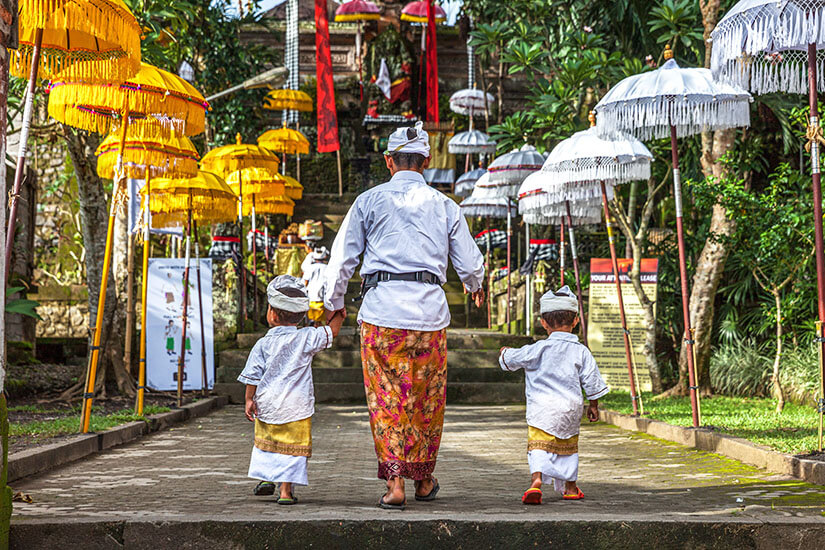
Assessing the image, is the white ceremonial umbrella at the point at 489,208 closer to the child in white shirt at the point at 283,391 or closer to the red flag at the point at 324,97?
the red flag at the point at 324,97

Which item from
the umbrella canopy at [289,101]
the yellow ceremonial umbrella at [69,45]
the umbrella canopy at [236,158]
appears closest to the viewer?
the yellow ceremonial umbrella at [69,45]

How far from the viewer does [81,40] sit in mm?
7012

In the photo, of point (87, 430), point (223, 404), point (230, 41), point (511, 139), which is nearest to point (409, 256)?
point (87, 430)

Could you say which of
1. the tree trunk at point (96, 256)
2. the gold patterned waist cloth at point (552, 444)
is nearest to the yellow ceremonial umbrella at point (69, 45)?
the gold patterned waist cloth at point (552, 444)

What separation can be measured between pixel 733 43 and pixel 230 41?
577 inches

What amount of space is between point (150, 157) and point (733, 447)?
620 centimetres

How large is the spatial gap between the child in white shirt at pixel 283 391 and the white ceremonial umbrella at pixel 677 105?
388 cm

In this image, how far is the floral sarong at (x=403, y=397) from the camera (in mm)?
5176

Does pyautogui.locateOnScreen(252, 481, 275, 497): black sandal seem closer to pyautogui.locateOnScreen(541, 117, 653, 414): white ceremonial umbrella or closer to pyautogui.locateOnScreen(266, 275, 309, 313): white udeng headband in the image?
pyautogui.locateOnScreen(266, 275, 309, 313): white udeng headband

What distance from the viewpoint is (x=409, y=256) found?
5328 millimetres

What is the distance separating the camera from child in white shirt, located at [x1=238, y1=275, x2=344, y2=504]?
17.8ft

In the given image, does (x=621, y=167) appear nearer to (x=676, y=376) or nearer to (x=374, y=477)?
(x=374, y=477)

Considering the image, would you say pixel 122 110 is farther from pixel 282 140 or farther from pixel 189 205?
pixel 282 140

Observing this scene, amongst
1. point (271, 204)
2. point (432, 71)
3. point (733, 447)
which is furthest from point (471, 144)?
point (733, 447)
